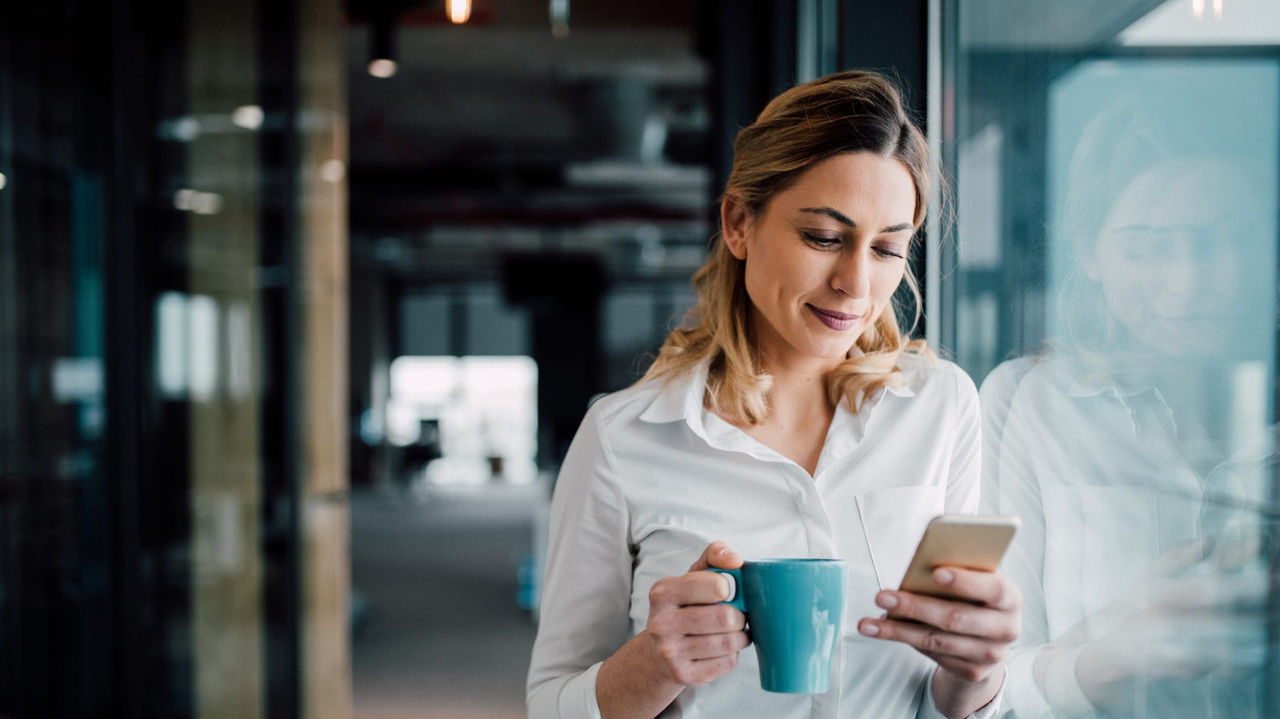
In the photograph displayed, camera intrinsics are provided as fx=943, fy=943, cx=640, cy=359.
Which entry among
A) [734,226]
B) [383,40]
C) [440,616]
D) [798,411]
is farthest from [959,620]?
[440,616]

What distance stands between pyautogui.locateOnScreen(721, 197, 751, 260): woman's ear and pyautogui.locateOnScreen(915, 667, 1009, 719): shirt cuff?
0.50m

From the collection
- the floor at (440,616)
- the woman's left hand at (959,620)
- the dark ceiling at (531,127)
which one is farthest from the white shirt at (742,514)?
the floor at (440,616)

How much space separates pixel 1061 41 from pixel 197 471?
3434mm

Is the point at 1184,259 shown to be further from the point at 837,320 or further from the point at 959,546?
the point at 837,320

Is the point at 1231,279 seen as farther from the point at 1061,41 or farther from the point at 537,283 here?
the point at 537,283

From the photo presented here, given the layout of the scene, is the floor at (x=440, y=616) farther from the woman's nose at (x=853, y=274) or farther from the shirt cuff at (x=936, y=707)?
the woman's nose at (x=853, y=274)

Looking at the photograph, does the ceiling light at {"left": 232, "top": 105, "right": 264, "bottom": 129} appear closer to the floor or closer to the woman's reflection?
the floor

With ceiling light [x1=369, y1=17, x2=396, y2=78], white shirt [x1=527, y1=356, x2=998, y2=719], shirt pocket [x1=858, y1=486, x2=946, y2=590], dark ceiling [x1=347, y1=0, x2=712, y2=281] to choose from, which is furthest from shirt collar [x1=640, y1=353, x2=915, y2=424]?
ceiling light [x1=369, y1=17, x2=396, y2=78]

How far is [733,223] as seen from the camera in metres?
1.09

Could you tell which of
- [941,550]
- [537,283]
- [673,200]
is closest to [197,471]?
[941,550]

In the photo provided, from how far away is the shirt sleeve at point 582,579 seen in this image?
1049 mm

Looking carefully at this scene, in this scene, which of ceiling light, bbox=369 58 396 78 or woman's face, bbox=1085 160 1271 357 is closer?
woman's face, bbox=1085 160 1271 357

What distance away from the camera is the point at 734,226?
42.9 inches

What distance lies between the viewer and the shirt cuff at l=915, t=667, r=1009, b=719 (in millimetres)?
912
